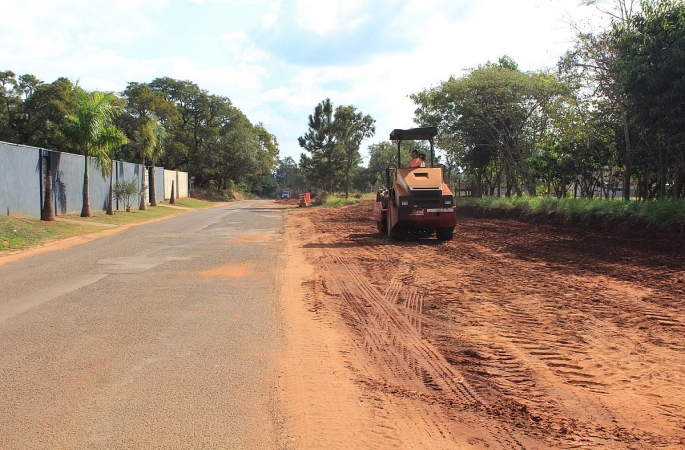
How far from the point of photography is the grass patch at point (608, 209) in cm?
1343

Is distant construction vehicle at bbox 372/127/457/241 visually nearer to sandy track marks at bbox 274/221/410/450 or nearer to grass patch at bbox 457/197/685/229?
grass patch at bbox 457/197/685/229

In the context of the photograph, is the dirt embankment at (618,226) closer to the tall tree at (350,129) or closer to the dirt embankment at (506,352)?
the dirt embankment at (506,352)

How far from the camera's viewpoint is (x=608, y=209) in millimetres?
16625

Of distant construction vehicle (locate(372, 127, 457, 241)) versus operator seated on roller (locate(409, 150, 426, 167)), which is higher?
operator seated on roller (locate(409, 150, 426, 167))

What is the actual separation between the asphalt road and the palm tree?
1434 centimetres

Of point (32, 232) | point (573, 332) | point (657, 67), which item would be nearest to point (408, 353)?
point (573, 332)

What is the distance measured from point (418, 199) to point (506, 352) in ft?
30.5

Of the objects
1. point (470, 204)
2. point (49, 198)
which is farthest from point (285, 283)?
point (470, 204)

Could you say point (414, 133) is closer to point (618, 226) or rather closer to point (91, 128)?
point (618, 226)

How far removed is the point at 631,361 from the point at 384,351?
2.29m

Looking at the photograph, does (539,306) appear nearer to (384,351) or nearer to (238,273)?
(384,351)

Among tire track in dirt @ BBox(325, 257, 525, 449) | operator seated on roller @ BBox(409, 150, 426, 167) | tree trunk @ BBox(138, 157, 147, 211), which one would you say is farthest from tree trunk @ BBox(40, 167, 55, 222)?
tire track in dirt @ BBox(325, 257, 525, 449)

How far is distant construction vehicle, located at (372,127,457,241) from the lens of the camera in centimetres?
1435

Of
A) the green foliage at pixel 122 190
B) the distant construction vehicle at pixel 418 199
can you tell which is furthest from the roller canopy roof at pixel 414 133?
the green foliage at pixel 122 190
